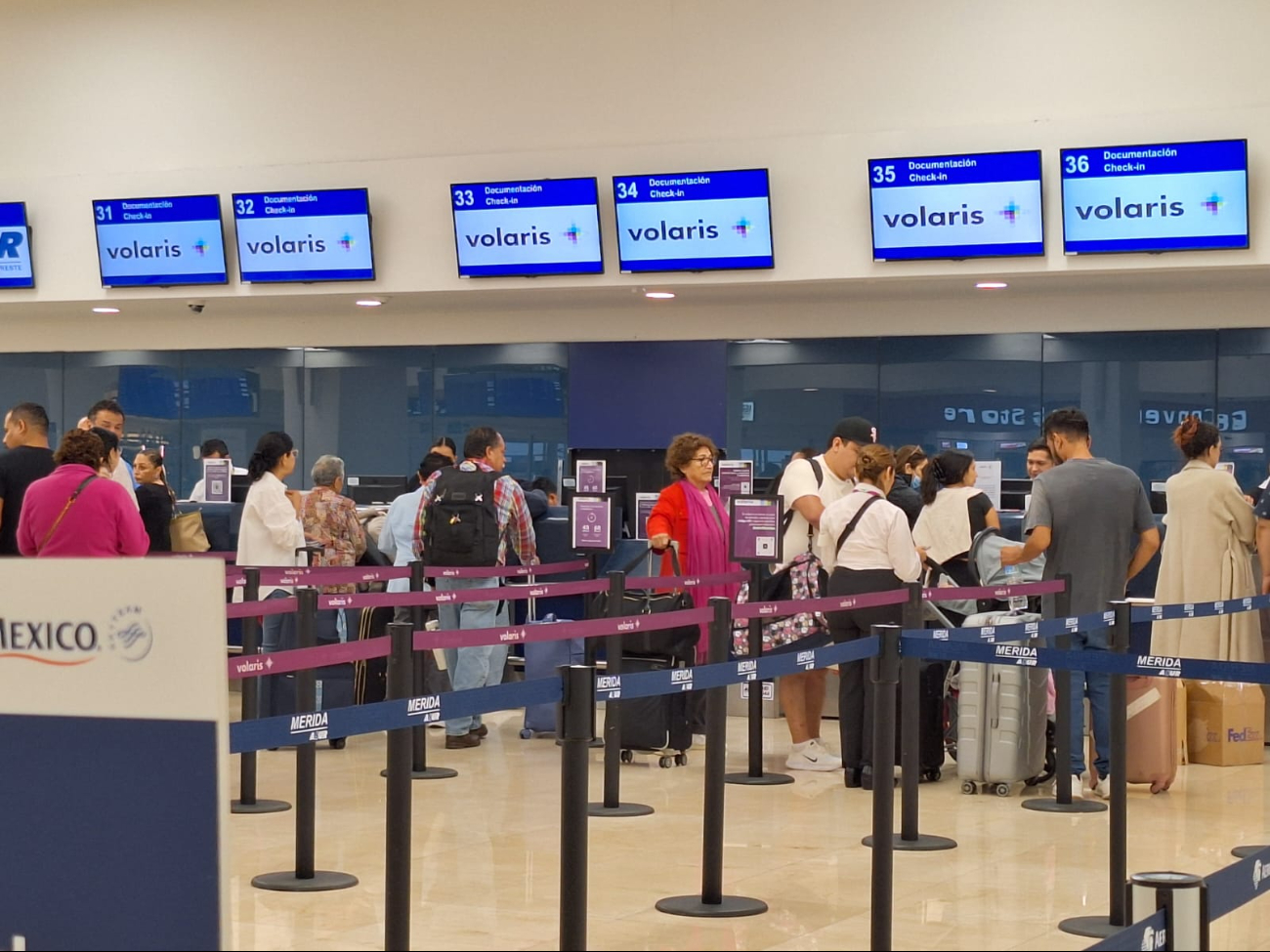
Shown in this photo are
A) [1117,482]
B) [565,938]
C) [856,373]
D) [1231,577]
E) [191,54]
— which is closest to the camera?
[565,938]

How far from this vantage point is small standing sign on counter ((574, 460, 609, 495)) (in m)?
Result: 10.2

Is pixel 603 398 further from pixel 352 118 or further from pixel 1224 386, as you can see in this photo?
pixel 1224 386

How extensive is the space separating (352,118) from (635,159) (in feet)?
7.54

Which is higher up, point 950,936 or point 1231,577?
point 1231,577

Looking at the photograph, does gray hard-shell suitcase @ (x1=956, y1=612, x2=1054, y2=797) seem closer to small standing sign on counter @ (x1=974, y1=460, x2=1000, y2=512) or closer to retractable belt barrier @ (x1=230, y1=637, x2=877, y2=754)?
retractable belt barrier @ (x1=230, y1=637, x2=877, y2=754)

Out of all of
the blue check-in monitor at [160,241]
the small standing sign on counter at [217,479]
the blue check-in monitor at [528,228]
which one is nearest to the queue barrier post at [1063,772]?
the blue check-in monitor at [528,228]

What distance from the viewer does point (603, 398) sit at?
1261 cm

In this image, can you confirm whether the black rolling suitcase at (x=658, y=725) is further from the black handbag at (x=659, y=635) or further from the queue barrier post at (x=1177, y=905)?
the queue barrier post at (x=1177, y=905)

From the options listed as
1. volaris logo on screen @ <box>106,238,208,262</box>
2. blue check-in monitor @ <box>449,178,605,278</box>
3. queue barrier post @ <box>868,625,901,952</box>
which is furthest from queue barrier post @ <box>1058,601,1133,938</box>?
volaris logo on screen @ <box>106,238,208,262</box>

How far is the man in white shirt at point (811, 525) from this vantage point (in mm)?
8211

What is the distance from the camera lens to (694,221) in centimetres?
1104

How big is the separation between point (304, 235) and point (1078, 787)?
6.81m

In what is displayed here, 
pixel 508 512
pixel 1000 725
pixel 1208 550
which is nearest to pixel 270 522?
pixel 508 512

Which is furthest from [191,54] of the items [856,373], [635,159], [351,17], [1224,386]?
[1224,386]
